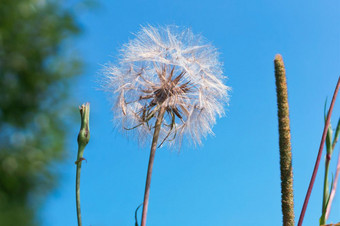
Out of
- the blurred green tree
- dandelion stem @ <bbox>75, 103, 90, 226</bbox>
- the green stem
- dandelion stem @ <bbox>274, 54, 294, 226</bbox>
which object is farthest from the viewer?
dandelion stem @ <bbox>75, 103, 90, 226</bbox>

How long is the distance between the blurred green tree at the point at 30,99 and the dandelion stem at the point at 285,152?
223 centimetres

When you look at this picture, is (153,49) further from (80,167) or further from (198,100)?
(80,167)

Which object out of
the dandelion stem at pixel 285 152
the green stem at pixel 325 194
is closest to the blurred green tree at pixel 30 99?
the green stem at pixel 325 194

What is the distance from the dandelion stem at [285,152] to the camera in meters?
3.22

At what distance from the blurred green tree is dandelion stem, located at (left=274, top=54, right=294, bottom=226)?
7.33ft

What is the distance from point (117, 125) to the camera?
4.75 m

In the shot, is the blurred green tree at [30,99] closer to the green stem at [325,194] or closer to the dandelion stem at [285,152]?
the green stem at [325,194]

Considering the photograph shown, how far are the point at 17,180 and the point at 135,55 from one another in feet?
11.7

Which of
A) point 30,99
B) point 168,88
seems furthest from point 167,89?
point 30,99

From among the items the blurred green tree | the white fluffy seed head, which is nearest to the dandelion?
the white fluffy seed head

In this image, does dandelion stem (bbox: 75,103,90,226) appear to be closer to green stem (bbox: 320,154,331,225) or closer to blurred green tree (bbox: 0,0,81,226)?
green stem (bbox: 320,154,331,225)

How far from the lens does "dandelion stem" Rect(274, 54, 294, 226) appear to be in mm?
3223

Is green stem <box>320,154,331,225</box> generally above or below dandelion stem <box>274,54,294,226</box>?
below

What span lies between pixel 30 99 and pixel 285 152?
2351 mm
